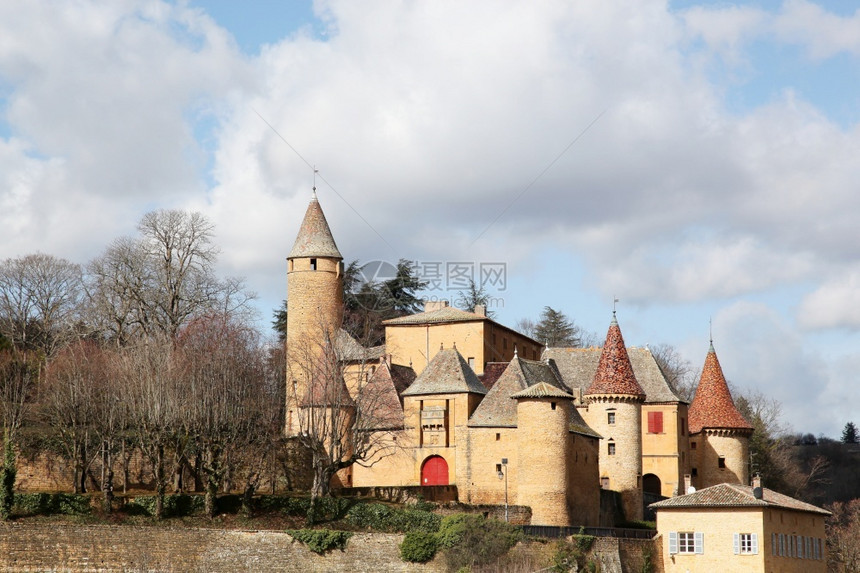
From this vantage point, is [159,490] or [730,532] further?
[730,532]

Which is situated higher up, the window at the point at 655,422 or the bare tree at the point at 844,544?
the window at the point at 655,422

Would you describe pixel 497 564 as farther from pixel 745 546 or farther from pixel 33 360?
pixel 33 360

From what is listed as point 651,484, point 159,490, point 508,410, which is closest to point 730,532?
point 508,410

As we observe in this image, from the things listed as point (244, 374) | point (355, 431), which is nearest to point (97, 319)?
point (244, 374)

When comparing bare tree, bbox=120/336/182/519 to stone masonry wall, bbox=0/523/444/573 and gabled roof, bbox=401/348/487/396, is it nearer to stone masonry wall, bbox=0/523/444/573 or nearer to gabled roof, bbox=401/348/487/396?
stone masonry wall, bbox=0/523/444/573

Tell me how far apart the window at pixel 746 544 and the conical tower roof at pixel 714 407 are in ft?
54.4

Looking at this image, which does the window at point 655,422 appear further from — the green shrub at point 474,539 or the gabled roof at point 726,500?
the green shrub at point 474,539

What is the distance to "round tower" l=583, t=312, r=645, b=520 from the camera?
5666 cm

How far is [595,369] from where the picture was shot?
→ 62.8 metres

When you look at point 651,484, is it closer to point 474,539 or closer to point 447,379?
point 447,379

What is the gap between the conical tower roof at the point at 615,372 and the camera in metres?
57.6

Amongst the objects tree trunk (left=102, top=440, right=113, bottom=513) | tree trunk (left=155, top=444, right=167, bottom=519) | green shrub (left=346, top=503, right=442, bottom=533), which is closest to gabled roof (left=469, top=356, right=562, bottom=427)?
green shrub (left=346, top=503, right=442, bottom=533)

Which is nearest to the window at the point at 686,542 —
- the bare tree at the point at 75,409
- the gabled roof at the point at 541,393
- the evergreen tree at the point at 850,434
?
the gabled roof at the point at 541,393

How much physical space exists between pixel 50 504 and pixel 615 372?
2570 cm
